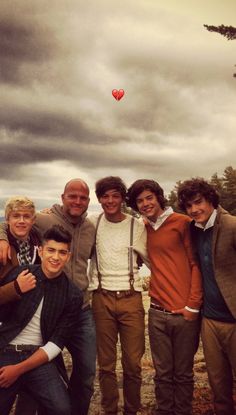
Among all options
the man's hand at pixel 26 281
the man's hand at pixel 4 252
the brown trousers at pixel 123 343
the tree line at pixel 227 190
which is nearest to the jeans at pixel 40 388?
the man's hand at pixel 26 281

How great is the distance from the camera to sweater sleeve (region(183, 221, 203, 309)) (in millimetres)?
4887

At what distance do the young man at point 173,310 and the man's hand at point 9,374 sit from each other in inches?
74.9

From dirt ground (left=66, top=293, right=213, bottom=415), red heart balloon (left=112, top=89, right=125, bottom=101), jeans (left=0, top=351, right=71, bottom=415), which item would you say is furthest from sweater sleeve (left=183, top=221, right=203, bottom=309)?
red heart balloon (left=112, top=89, right=125, bottom=101)

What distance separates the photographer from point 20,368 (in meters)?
4.06

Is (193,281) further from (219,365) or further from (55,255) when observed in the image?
(55,255)

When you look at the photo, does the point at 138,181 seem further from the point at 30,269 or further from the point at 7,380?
the point at 7,380

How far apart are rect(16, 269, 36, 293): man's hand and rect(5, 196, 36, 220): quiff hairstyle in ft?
2.83

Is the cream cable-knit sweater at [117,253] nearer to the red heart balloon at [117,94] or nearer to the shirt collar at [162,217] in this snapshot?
the shirt collar at [162,217]

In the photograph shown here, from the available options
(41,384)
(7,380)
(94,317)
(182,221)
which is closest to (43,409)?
(41,384)

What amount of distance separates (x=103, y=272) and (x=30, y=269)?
50.9 inches

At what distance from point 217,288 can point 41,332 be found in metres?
2.14

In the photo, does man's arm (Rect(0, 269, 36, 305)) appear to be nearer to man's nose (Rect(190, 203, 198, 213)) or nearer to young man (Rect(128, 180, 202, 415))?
young man (Rect(128, 180, 202, 415))

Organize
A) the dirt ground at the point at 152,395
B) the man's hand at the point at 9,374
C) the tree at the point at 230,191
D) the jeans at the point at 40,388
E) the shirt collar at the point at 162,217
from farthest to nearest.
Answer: the tree at the point at 230,191 → the dirt ground at the point at 152,395 → the shirt collar at the point at 162,217 → the jeans at the point at 40,388 → the man's hand at the point at 9,374

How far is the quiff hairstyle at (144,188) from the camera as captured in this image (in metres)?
5.35
